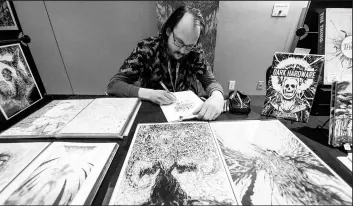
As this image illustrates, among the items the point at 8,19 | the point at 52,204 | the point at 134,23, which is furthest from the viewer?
the point at 134,23

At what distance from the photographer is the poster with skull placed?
0.59 metres

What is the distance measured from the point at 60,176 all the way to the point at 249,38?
2.04m

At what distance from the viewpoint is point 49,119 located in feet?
2.13

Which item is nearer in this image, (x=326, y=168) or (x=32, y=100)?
(x=326, y=168)

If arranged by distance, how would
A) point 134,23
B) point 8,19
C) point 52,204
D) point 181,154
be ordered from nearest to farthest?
1. point 52,204
2. point 181,154
3. point 8,19
4. point 134,23

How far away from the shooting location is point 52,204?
35 centimetres

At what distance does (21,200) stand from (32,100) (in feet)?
1.87

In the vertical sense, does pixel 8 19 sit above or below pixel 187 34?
above

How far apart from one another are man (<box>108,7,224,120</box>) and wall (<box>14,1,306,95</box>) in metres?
0.90

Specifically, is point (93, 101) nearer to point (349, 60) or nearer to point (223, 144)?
point (223, 144)

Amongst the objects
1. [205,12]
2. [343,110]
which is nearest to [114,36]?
[205,12]

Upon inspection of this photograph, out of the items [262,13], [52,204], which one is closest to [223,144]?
[52,204]

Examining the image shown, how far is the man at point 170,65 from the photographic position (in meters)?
0.81

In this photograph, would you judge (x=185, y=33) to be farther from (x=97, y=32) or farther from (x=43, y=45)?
(x=43, y=45)
